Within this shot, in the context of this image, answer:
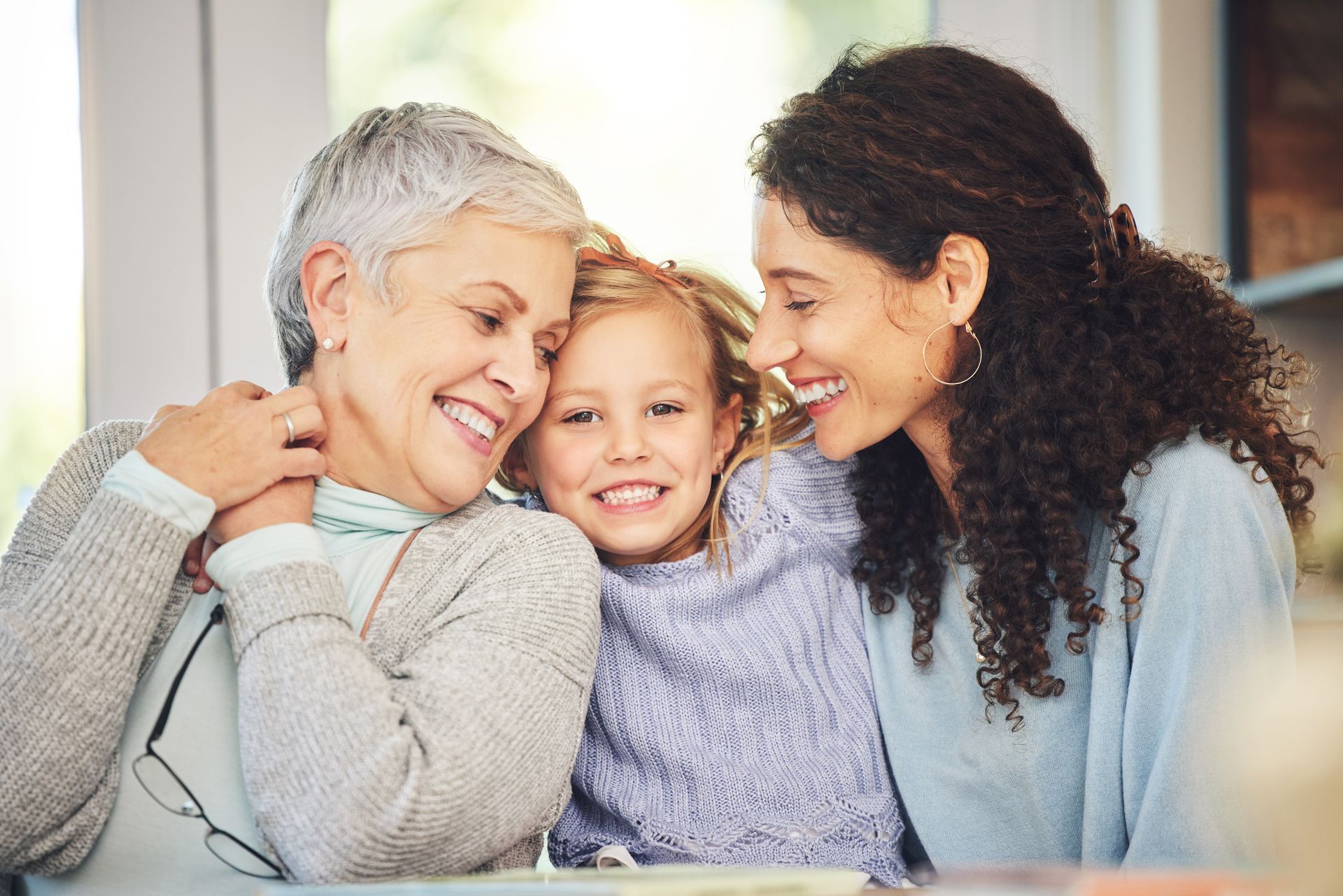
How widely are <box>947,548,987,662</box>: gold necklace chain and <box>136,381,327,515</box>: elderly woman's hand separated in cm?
87

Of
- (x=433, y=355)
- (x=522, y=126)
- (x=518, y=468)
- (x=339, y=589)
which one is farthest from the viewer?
(x=522, y=126)

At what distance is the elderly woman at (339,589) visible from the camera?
1.08 m

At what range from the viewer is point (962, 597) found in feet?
5.09

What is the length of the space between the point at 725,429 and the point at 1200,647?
0.77 metres

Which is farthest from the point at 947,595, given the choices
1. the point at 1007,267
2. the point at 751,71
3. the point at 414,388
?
the point at 751,71

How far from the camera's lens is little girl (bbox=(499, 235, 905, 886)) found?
4.74ft

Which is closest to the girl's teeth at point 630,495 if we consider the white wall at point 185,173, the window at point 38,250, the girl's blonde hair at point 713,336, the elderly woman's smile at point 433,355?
the girl's blonde hair at point 713,336

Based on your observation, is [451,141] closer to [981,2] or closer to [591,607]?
[591,607]

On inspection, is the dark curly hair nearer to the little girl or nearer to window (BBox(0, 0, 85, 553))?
the little girl

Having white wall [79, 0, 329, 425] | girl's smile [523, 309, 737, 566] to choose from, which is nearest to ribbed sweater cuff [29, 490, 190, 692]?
A: girl's smile [523, 309, 737, 566]

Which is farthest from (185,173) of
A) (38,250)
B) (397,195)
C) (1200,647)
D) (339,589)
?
(1200,647)

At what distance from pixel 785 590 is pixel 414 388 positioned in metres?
0.61

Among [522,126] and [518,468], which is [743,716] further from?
[522,126]

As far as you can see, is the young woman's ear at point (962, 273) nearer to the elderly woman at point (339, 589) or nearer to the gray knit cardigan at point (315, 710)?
the elderly woman at point (339, 589)
